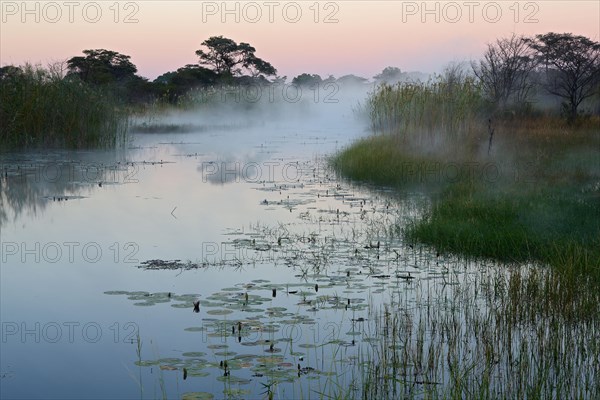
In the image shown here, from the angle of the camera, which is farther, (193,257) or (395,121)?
(395,121)

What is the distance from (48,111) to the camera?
19812mm

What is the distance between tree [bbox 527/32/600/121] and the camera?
30.4 metres

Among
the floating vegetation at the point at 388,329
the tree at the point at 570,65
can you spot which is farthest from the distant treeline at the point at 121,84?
the floating vegetation at the point at 388,329

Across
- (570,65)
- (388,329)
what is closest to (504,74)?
(570,65)

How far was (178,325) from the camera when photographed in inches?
234

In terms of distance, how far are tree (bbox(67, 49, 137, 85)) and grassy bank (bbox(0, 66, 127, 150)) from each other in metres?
31.2

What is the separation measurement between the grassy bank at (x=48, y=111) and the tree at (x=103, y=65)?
102ft

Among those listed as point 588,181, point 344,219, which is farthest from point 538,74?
point 344,219

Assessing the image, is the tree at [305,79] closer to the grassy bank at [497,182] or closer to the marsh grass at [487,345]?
the grassy bank at [497,182]

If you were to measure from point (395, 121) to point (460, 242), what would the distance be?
33.1 ft

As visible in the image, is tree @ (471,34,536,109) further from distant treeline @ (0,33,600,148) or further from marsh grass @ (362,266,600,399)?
marsh grass @ (362,266,600,399)

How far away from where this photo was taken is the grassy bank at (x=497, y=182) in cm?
838

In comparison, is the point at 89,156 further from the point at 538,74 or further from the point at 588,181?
the point at 538,74

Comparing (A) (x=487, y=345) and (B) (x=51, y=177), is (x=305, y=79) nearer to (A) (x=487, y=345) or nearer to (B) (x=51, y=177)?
(B) (x=51, y=177)
